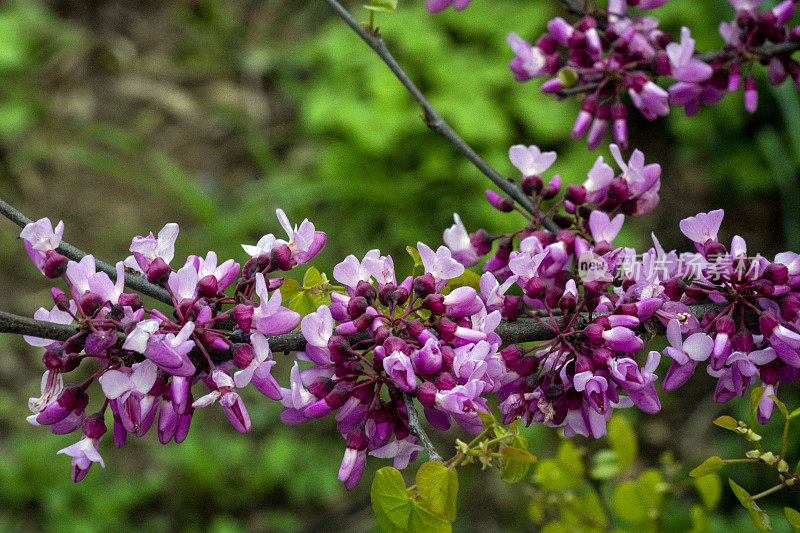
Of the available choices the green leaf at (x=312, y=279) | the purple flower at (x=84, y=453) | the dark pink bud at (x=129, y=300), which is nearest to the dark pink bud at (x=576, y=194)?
the green leaf at (x=312, y=279)

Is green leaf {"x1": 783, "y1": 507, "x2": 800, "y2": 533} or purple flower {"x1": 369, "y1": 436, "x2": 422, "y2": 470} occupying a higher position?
purple flower {"x1": 369, "y1": 436, "x2": 422, "y2": 470}

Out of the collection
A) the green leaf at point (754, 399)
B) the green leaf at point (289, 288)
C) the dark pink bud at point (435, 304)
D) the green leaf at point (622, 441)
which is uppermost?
the dark pink bud at point (435, 304)

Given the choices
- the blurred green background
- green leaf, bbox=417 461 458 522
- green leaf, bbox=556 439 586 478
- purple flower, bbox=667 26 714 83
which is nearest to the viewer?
green leaf, bbox=417 461 458 522

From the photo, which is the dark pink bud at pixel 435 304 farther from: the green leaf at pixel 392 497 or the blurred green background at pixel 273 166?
the blurred green background at pixel 273 166

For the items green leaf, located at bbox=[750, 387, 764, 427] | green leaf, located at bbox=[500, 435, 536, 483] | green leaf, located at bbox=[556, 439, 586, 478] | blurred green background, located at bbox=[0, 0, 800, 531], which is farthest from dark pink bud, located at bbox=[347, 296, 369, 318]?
blurred green background, located at bbox=[0, 0, 800, 531]

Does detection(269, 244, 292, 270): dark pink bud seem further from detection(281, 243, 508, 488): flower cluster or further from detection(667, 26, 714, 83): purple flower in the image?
detection(667, 26, 714, 83): purple flower

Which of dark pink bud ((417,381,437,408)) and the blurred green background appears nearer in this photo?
dark pink bud ((417,381,437,408))
